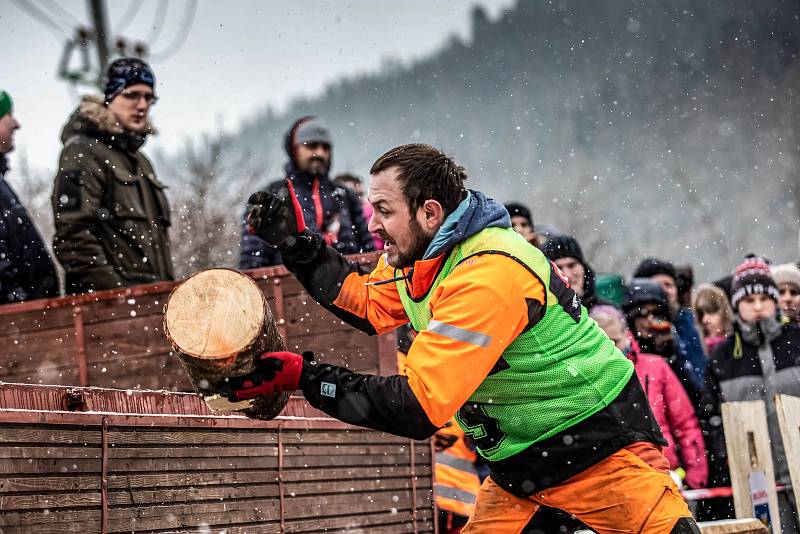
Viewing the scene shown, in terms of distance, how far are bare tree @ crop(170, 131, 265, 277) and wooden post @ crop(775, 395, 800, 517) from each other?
18.3 m

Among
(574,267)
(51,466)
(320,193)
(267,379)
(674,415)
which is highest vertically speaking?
(320,193)

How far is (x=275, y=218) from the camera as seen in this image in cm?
386

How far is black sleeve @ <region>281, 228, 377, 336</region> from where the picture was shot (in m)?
3.94

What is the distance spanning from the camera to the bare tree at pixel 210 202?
979 inches

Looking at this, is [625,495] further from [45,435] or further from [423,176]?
[45,435]

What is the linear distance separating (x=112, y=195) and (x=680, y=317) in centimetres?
406

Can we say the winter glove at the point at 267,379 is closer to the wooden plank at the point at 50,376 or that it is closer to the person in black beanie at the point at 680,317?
the wooden plank at the point at 50,376

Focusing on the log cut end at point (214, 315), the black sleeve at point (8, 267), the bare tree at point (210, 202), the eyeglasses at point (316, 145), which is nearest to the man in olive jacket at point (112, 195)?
the black sleeve at point (8, 267)

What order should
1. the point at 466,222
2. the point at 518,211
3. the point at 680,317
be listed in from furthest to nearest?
the point at 680,317, the point at 518,211, the point at 466,222

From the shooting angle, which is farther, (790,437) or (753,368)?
(753,368)

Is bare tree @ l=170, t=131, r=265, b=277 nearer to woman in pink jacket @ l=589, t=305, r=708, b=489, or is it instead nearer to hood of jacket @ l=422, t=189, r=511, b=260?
woman in pink jacket @ l=589, t=305, r=708, b=489

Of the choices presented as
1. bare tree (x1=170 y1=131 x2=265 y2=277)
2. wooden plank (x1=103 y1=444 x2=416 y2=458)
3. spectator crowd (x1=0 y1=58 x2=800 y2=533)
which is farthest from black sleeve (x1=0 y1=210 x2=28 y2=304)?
bare tree (x1=170 y1=131 x2=265 y2=277)

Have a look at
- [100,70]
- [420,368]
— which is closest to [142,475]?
[420,368]

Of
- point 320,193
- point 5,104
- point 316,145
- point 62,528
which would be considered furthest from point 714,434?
point 5,104
